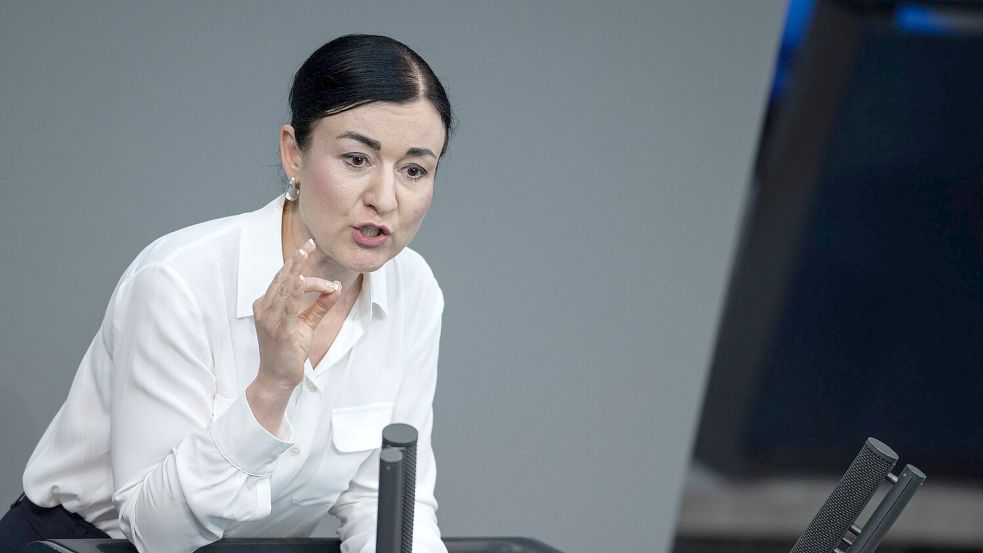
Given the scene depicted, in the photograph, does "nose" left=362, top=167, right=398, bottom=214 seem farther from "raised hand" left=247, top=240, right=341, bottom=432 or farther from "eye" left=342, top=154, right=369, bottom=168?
"raised hand" left=247, top=240, right=341, bottom=432

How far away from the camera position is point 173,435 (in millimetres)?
1363

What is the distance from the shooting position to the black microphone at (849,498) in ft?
3.35

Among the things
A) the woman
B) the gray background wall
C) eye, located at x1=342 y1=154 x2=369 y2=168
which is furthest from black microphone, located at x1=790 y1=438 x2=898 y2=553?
the gray background wall

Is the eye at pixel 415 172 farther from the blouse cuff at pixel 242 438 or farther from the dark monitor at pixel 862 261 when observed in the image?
the dark monitor at pixel 862 261

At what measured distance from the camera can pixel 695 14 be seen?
215 centimetres

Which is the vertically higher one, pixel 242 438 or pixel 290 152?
pixel 290 152

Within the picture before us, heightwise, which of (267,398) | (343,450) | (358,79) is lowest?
(343,450)

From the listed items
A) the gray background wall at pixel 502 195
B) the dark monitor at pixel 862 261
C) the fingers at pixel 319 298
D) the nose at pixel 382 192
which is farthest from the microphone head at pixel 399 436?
the dark monitor at pixel 862 261

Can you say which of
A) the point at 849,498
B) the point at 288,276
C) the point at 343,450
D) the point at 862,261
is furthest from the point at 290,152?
the point at 862,261

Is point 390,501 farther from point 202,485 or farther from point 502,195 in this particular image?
point 502,195

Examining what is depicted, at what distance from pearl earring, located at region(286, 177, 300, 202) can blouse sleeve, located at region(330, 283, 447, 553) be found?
0.27 m

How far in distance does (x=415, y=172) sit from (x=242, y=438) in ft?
1.27

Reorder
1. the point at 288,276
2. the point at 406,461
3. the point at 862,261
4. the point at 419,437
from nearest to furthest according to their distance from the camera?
the point at 406,461
the point at 288,276
the point at 419,437
the point at 862,261

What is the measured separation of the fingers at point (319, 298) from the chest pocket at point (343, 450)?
244 millimetres
